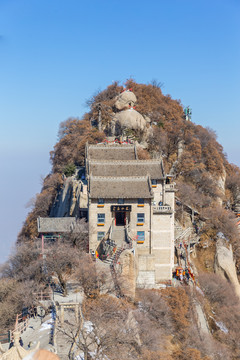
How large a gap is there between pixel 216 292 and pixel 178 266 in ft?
16.6

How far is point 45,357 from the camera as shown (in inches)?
316

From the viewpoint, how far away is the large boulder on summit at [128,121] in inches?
2312

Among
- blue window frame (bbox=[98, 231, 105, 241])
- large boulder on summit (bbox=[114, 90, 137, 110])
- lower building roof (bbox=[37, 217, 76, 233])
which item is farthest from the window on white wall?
large boulder on summit (bbox=[114, 90, 137, 110])

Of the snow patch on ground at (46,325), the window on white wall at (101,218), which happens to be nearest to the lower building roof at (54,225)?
the window on white wall at (101,218)

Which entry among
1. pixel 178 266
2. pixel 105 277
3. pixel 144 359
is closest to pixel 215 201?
pixel 178 266

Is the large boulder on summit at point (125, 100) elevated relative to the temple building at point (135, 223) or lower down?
elevated

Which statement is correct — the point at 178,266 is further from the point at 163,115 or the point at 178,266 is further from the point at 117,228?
the point at 163,115

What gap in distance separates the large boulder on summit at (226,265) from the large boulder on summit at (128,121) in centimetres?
2415

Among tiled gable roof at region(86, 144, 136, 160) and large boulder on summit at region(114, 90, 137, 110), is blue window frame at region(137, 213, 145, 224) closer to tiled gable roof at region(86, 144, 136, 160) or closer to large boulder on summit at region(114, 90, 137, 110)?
tiled gable roof at region(86, 144, 136, 160)

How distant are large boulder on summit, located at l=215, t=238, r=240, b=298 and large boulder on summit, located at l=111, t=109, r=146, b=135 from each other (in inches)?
951

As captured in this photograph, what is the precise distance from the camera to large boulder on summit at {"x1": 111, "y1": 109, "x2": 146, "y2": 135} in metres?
58.7

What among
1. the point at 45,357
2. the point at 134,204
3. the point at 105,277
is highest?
the point at 134,204

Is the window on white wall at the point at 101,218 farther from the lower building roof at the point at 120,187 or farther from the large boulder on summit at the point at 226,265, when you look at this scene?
the large boulder on summit at the point at 226,265

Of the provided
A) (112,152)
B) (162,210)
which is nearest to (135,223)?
(162,210)
